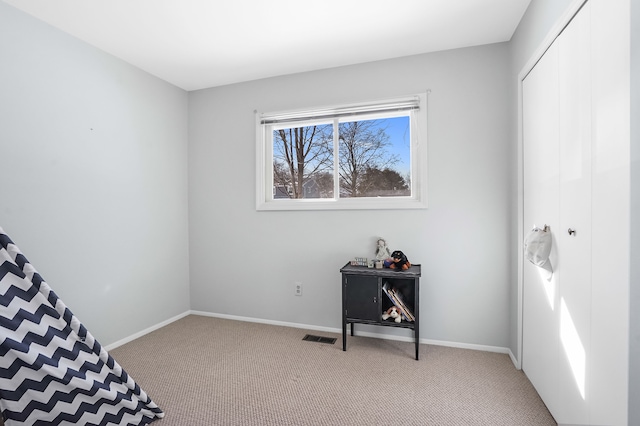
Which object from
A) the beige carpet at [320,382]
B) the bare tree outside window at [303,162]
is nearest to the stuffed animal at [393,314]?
the beige carpet at [320,382]

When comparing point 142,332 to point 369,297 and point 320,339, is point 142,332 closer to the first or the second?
point 320,339

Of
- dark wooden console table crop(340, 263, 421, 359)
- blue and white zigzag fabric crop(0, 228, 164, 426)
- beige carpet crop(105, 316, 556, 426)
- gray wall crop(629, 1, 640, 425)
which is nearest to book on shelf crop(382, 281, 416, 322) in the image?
dark wooden console table crop(340, 263, 421, 359)

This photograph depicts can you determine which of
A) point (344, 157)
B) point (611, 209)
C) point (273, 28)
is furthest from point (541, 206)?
point (273, 28)

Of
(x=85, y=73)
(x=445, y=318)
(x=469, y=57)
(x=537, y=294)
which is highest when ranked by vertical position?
(x=469, y=57)

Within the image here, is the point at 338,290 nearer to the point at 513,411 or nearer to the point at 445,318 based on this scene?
the point at 445,318

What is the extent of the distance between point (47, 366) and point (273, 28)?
2.45m

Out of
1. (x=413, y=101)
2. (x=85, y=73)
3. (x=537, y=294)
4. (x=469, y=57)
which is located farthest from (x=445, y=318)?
(x=85, y=73)

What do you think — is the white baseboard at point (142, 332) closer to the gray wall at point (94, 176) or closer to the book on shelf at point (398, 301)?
the gray wall at point (94, 176)

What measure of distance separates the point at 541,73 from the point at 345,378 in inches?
90.7

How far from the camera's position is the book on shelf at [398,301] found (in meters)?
2.51

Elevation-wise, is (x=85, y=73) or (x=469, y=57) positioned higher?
(x=469, y=57)

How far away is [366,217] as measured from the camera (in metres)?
2.90

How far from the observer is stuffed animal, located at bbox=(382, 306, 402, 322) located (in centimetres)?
251

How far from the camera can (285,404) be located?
6.20 ft
